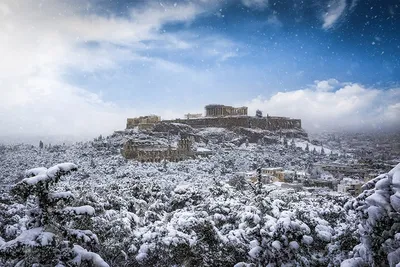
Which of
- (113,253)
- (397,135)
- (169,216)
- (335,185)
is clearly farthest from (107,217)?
(335,185)

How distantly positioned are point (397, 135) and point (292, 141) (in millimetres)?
81345

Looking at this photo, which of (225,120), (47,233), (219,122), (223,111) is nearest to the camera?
(47,233)

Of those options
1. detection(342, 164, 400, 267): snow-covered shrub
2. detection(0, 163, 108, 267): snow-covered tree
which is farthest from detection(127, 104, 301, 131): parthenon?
detection(342, 164, 400, 267): snow-covered shrub

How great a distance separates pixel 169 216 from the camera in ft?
44.6

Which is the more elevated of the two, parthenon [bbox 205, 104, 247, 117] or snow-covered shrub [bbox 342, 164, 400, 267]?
parthenon [bbox 205, 104, 247, 117]

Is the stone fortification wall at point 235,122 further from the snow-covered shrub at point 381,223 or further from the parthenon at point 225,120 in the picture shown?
the snow-covered shrub at point 381,223

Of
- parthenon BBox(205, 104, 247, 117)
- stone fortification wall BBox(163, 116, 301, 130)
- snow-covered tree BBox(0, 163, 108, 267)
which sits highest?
parthenon BBox(205, 104, 247, 117)

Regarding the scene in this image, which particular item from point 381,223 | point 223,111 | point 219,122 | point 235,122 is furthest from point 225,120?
point 381,223

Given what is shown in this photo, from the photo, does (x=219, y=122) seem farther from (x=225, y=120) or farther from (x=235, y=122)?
(x=235, y=122)

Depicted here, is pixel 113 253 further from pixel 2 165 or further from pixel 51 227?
pixel 2 165

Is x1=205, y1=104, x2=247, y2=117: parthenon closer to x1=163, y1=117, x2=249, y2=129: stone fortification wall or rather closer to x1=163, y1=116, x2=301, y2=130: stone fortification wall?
x1=163, y1=117, x2=249, y2=129: stone fortification wall

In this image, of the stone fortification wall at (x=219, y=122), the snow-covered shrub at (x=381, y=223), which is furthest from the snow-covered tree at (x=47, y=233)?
the stone fortification wall at (x=219, y=122)

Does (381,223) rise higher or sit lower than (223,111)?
lower

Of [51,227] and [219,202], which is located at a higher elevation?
[51,227]
